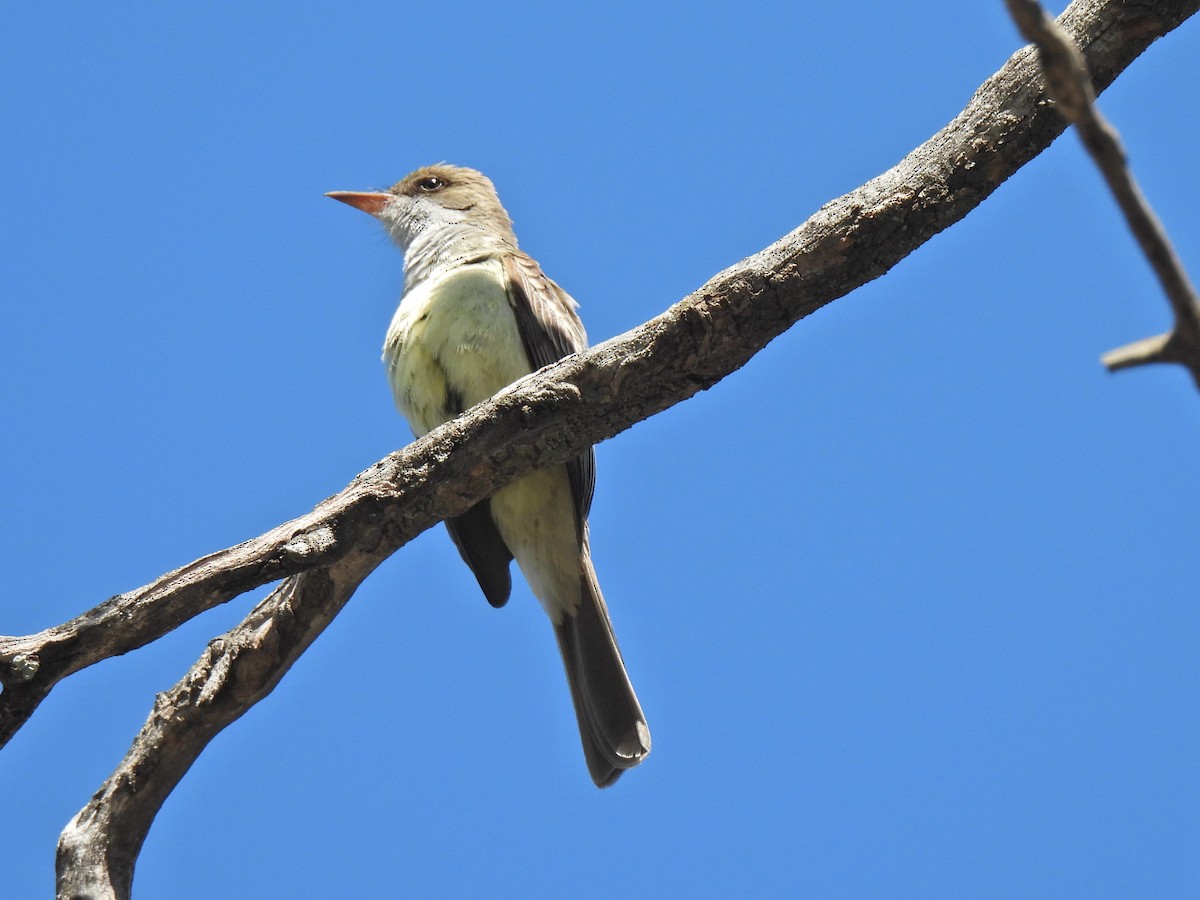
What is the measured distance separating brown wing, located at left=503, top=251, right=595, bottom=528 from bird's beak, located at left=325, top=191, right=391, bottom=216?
89.5 inches

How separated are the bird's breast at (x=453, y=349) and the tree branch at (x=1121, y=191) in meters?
4.52

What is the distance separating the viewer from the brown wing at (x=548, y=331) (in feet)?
20.8

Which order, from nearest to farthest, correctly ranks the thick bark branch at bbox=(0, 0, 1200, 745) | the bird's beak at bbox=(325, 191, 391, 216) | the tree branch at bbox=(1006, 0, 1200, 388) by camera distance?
the tree branch at bbox=(1006, 0, 1200, 388), the thick bark branch at bbox=(0, 0, 1200, 745), the bird's beak at bbox=(325, 191, 391, 216)

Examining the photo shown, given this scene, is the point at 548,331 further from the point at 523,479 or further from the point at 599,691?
the point at 599,691

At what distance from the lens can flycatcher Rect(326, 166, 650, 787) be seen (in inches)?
248

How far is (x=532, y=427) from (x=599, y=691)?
2.16 meters

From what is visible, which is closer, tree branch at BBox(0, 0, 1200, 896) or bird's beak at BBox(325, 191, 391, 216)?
tree branch at BBox(0, 0, 1200, 896)

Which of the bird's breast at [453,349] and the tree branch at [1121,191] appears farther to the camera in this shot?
the bird's breast at [453,349]

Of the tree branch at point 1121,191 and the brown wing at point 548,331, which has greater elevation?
the brown wing at point 548,331

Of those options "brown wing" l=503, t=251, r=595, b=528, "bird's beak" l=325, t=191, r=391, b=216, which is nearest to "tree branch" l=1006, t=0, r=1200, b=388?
"brown wing" l=503, t=251, r=595, b=528

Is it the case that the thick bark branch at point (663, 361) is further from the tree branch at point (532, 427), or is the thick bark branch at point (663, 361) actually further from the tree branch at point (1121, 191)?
the tree branch at point (1121, 191)

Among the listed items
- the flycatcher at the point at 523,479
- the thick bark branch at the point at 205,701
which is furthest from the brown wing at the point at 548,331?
the thick bark branch at the point at 205,701

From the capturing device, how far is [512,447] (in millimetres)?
4770

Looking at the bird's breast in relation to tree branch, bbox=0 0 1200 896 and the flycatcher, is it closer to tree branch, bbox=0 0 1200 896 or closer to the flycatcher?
the flycatcher
